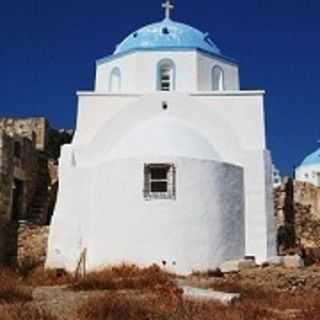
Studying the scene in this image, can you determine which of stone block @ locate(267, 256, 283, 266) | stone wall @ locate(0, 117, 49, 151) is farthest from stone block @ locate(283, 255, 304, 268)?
stone wall @ locate(0, 117, 49, 151)

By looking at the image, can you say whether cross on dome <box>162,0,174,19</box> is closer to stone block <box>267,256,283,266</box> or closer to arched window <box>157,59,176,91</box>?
arched window <box>157,59,176,91</box>

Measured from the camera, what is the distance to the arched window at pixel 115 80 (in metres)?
18.3

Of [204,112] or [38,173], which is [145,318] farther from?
[38,173]

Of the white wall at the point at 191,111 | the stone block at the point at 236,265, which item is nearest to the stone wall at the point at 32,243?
the white wall at the point at 191,111

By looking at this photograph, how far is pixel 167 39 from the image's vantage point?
18266mm

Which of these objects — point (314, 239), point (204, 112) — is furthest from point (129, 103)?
point (314, 239)

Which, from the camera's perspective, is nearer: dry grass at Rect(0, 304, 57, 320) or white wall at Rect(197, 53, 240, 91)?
dry grass at Rect(0, 304, 57, 320)

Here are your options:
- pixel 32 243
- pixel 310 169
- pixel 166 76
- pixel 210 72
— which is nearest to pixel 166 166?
pixel 166 76

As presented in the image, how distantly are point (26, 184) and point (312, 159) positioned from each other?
89.2ft

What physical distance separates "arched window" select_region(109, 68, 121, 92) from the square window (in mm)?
4200

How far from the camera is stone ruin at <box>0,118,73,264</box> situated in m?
17.3

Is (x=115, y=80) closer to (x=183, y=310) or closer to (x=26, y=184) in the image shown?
(x=26, y=184)

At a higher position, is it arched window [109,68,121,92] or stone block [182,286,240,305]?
arched window [109,68,121,92]

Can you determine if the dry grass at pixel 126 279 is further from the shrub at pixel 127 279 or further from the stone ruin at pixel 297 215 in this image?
the stone ruin at pixel 297 215
